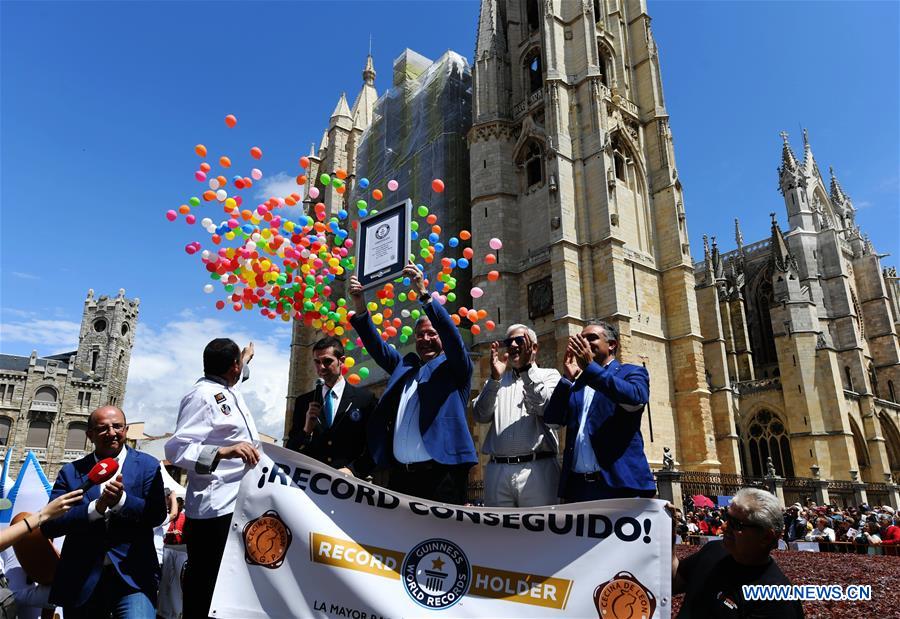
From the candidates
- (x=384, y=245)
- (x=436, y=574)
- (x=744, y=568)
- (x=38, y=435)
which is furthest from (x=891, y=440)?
(x=38, y=435)

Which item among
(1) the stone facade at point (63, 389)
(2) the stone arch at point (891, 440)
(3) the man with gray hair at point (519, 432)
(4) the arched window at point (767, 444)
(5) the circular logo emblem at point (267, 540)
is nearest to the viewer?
(5) the circular logo emblem at point (267, 540)

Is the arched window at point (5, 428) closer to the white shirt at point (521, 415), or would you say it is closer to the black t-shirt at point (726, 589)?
the white shirt at point (521, 415)

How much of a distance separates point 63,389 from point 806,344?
2254 inches

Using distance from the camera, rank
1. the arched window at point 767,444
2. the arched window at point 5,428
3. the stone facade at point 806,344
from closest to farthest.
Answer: the stone facade at point 806,344 → the arched window at point 767,444 → the arched window at point 5,428

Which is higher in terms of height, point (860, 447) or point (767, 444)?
point (767, 444)

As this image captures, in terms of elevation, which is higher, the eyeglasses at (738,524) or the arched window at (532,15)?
the arched window at (532,15)

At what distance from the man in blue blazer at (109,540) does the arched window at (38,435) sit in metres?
56.9

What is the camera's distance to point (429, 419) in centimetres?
454

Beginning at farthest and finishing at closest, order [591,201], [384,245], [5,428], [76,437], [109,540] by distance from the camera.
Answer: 1. [76,437]
2. [5,428]
3. [591,201]
4. [384,245]
5. [109,540]

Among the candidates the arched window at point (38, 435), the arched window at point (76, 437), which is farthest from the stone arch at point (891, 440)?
the arched window at point (38, 435)

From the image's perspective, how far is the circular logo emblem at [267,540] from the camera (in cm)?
342

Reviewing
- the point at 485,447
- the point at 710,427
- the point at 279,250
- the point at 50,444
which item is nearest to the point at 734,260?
the point at 710,427

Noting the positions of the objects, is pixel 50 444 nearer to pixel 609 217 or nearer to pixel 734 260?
pixel 609 217

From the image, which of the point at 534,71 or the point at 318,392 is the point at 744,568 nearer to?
the point at 318,392
